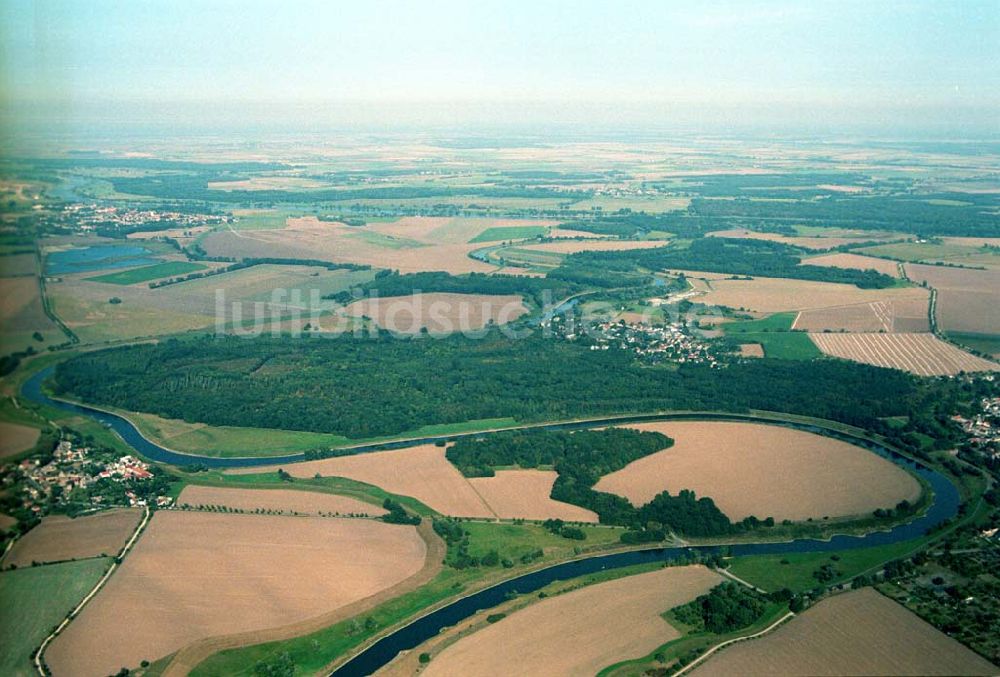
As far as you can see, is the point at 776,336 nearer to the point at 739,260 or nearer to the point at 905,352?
the point at 905,352

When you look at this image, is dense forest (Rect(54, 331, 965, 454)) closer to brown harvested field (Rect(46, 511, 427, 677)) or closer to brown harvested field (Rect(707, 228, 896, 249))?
brown harvested field (Rect(46, 511, 427, 677))

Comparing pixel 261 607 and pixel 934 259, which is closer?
pixel 261 607

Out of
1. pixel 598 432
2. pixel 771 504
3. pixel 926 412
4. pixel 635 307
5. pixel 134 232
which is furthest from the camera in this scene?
pixel 134 232

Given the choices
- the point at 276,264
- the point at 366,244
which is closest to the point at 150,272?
the point at 276,264

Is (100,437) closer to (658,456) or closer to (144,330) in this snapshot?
(144,330)

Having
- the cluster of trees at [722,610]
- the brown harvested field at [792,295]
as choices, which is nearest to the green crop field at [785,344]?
the brown harvested field at [792,295]

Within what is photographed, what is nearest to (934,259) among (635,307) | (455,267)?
Result: (635,307)

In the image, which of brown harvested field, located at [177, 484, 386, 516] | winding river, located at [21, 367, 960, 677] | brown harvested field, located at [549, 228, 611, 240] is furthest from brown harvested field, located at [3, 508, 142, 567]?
brown harvested field, located at [549, 228, 611, 240]
